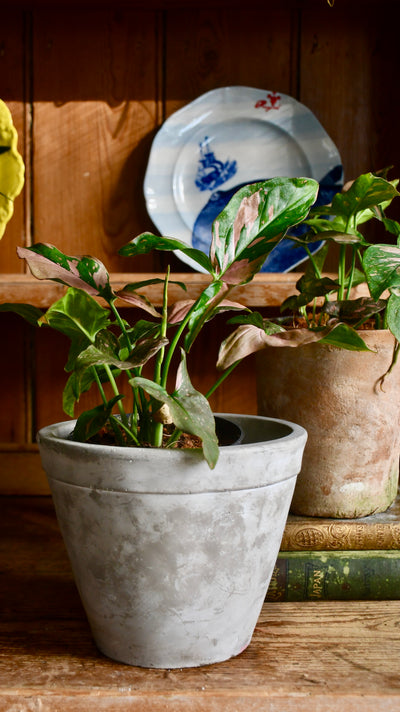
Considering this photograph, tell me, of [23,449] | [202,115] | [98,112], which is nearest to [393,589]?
[23,449]

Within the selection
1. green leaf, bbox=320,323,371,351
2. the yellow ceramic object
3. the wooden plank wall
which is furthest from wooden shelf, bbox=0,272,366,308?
the yellow ceramic object

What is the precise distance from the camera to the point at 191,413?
0.53m

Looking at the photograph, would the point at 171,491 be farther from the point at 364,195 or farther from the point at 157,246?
the point at 364,195

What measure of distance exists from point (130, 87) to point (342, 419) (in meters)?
0.77

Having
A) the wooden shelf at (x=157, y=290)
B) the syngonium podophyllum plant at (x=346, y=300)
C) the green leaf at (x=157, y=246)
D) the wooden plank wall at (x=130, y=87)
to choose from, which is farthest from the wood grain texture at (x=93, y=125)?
the green leaf at (x=157, y=246)

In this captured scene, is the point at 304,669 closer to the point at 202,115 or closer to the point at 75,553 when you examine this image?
the point at 75,553

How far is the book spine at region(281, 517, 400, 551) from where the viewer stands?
2.56 ft

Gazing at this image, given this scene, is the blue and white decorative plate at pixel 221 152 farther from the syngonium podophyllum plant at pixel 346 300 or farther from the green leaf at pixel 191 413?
the green leaf at pixel 191 413

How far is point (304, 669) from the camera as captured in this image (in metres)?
0.60

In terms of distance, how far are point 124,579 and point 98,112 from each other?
3.01 feet

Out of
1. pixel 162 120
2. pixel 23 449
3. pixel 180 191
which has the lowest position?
pixel 23 449

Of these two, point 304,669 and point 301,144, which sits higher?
point 301,144

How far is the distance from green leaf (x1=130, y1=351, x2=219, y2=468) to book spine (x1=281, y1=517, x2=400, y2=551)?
309mm

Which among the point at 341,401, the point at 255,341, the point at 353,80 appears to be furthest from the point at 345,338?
the point at 353,80
